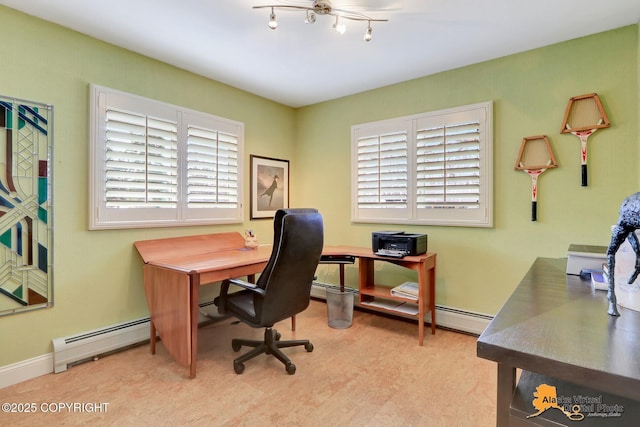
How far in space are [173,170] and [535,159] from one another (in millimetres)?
3198

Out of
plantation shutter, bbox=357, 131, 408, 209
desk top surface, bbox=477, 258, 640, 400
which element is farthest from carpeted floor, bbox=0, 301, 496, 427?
plantation shutter, bbox=357, 131, 408, 209

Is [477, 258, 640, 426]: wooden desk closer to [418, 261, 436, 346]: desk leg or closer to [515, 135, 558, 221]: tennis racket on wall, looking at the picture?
[418, 261, 436, 346]: desk leg

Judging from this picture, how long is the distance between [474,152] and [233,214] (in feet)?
8.27

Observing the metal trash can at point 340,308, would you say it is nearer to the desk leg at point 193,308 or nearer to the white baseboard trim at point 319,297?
the white baseboard trim at point 319,297

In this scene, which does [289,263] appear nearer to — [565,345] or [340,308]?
[340,308]

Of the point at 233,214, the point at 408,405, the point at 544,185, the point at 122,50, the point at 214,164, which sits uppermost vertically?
the point at 122,50

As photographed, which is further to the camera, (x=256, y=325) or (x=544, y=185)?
(x=544, y=185)

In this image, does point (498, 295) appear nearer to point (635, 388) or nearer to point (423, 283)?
point (423, 283)

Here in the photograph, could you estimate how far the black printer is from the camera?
9.33 feet

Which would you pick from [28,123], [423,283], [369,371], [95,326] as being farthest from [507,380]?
[28,123]

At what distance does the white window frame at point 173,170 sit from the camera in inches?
96.9

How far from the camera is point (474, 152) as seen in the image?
9.53 ft

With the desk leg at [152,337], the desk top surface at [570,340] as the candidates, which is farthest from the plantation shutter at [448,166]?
A: the desk leg at [152,337]

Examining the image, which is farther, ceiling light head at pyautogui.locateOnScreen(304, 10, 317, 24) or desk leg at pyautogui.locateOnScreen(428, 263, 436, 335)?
desk leg at pyautogui.locateOnScreen(428, 263, 436, 335)
